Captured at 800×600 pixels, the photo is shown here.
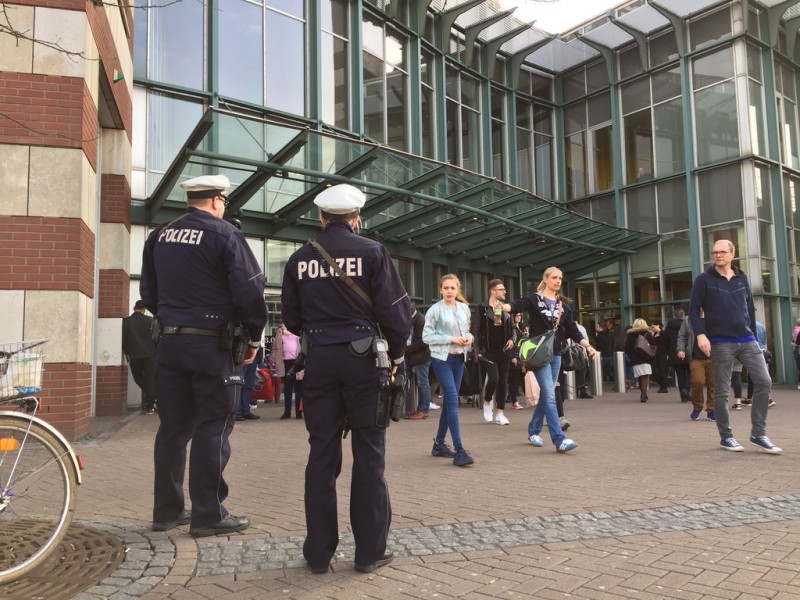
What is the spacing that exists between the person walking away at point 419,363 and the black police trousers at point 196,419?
6041 millimetres

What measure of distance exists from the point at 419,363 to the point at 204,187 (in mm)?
6321

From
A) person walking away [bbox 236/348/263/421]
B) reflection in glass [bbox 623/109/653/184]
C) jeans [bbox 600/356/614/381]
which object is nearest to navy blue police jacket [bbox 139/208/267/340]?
person walking away [bbox 236/348/263/421]

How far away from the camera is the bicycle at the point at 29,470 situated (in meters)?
3.45

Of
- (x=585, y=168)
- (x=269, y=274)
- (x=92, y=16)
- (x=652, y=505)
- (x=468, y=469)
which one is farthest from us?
(x=585, y=168)

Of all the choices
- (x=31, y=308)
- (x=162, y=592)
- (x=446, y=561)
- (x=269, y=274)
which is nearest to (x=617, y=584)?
(x=446, y=561)

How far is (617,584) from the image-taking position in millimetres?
3242

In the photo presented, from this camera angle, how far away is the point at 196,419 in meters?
4.16

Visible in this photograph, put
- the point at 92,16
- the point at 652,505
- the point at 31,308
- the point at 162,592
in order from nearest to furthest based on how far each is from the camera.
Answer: the point at 162,592
the point at 652,505
the point at 31,308
the point at 92,16

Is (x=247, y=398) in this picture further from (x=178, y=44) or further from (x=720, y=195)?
(x=720, y=195)

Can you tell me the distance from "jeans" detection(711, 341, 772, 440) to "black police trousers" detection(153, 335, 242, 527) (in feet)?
15.9

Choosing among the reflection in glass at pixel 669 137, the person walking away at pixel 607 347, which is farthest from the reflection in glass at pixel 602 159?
the person walking away at pixel 607 347

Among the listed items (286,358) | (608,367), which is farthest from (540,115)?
(286,358)

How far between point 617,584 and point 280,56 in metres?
15.0

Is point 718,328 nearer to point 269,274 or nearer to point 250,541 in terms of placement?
point 250,541
